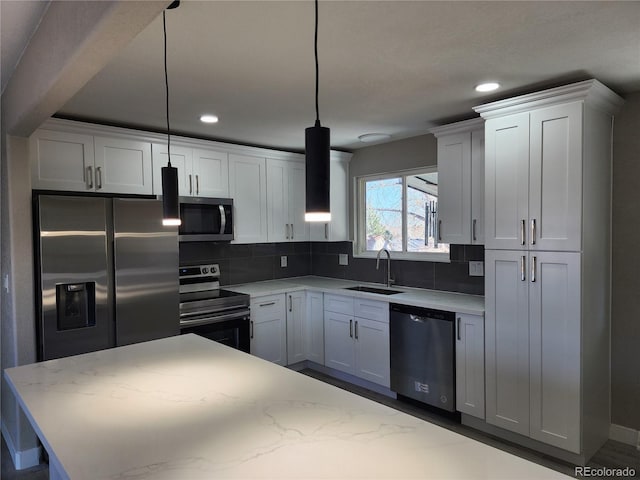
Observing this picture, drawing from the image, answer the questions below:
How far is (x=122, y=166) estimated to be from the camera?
3318mm

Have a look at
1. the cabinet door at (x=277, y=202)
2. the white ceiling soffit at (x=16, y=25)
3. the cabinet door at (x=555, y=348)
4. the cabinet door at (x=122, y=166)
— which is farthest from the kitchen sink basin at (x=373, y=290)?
the white ceiling soffit at (x=16, y=25)

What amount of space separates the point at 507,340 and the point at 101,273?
2763mm

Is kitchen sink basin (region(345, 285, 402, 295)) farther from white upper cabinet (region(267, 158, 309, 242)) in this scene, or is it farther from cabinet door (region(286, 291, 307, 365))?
white upper cabinet (region(267, 158, 309, 242))

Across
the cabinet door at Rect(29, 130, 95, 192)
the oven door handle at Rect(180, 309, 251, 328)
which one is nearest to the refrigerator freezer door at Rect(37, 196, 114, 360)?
the cabinet door at Rect(29, 130, 95, 192)

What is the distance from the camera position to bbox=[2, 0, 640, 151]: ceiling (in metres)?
1.75

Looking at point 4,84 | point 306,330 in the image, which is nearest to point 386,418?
point 4,84

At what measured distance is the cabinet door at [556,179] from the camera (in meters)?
2.54

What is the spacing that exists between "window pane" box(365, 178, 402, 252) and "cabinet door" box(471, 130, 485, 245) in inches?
43.5

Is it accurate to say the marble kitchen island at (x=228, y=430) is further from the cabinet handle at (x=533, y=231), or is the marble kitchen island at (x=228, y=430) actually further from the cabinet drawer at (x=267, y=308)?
the cabinet drawer at (x=267, y=308)

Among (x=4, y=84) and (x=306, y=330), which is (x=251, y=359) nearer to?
(x=4, y=84)

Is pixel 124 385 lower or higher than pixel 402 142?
lower

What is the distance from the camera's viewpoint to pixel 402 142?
4230mm

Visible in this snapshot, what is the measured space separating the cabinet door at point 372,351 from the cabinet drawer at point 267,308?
2.52 ft

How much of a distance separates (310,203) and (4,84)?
7.45 ft
